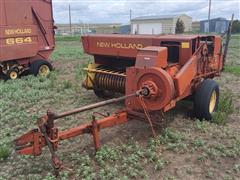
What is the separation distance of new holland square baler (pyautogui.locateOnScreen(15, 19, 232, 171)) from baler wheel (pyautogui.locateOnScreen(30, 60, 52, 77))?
3.65 metres

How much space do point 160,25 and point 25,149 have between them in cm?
5178

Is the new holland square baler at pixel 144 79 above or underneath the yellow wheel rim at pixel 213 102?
above

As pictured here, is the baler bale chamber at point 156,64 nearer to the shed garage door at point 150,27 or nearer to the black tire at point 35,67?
the black tire at point 35,67

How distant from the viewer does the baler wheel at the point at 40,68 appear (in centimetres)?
1032

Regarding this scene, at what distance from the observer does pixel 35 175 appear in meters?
3.92

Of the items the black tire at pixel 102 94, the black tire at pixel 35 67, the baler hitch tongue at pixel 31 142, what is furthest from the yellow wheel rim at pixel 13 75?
the baler hitch tongue at pixel 31 142

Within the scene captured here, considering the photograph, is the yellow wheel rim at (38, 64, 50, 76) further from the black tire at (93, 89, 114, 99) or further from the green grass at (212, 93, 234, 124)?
the green grass at (212, 93, 234, 124)

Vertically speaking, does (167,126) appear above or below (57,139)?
below

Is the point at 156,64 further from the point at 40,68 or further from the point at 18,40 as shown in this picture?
the point at 40,68

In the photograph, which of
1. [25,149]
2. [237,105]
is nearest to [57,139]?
[25,149]

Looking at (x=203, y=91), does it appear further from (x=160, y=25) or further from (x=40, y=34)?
(x=160, y=25)

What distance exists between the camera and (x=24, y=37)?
10.1 m

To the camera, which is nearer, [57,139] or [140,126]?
[57,139]

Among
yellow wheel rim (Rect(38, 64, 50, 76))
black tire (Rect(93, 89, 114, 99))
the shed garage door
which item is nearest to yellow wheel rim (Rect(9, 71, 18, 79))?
yellow wheel rim (Rect(38, 64, 50, 76))
